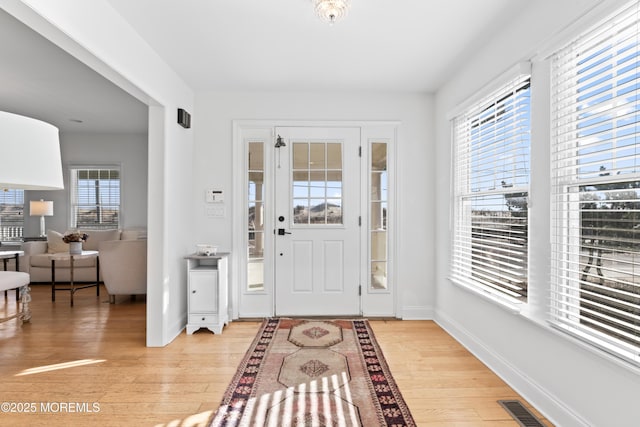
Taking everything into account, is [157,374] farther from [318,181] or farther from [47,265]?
[47,265]

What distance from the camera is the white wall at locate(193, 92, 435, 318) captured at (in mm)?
3881

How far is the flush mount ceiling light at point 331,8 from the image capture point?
2.15m

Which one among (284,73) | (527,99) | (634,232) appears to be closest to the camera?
(634,232)

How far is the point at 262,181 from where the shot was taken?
393 centimetres

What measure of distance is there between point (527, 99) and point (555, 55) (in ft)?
1.07

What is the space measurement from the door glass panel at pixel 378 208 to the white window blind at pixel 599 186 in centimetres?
202

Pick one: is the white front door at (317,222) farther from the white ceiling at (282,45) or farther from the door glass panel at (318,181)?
the white ceiling at (282,45)

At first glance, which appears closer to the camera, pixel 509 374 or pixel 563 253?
pixel 563 253

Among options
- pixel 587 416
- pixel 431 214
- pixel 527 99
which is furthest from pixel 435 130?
pixel 587 416

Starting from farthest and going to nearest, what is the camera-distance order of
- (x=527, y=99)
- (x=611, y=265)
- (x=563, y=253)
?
(x=527, y=99) → (x=563, y=253) → (x=611, y=265)

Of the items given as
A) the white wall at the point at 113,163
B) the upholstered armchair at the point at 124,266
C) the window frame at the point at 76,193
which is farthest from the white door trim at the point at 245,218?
the window frame at the point at 76,193

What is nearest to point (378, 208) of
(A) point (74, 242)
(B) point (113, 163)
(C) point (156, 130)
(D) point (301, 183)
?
(D) point (301, 183)

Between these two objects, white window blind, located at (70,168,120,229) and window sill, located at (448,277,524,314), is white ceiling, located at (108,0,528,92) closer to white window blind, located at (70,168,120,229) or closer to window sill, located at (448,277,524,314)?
window sill, located at (448,277,524,314)

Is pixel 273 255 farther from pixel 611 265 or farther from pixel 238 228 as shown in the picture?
pixel 611 265
